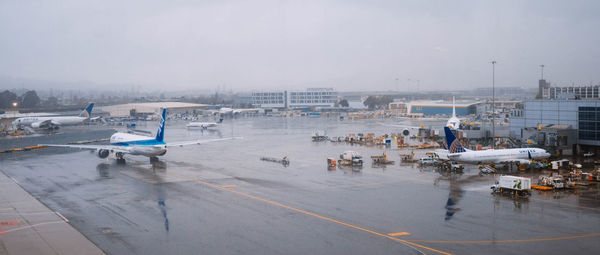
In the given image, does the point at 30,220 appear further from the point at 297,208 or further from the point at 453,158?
the point at 453,158

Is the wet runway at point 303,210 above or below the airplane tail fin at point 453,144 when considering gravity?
below

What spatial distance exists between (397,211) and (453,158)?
17.1 m

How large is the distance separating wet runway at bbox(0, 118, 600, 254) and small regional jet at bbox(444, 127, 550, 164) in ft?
4.95

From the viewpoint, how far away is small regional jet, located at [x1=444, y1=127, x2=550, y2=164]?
41906mm

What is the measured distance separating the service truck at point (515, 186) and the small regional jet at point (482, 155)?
9.73m

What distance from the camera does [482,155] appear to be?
1666 inches

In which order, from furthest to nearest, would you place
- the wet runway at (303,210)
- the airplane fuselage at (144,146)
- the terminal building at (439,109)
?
the terminal building at (439,109) → the airplane fuselage at (144,146) → the wet runway at (303,210)

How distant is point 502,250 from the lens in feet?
64.1

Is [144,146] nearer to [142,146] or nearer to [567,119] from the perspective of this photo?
[142,146]

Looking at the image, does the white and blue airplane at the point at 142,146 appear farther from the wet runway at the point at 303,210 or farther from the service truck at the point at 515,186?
the service truck at the point at 515,186

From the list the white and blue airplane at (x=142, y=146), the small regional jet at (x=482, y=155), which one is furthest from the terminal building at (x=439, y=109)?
the white and blue airplane at (x=142, y=146)

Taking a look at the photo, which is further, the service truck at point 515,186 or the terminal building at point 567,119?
the terminal building at point 567,119

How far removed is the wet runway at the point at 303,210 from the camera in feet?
67.6

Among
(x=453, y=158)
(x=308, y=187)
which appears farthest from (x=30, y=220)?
(x=453, y=158)
